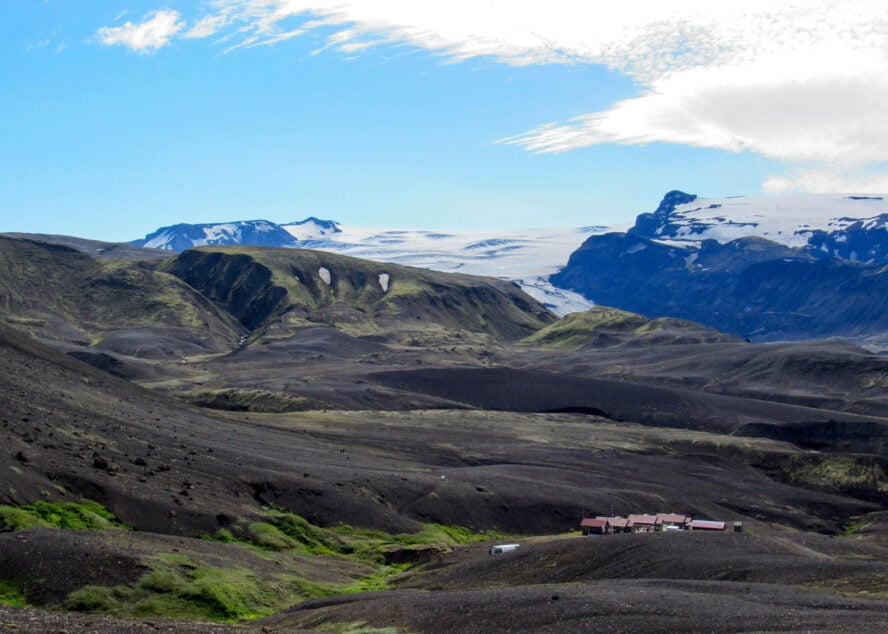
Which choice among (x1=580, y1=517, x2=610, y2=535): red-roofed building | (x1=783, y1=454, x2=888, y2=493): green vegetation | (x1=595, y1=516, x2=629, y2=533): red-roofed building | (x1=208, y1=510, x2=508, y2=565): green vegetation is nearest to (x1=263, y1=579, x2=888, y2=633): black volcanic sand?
(x1=208, y1=510, x2=508, y2=565): green vegetation

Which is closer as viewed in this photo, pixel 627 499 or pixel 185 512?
pixel 185 512

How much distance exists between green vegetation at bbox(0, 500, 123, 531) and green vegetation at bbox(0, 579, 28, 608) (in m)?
7.28

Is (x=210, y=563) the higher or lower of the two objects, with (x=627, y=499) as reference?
higher

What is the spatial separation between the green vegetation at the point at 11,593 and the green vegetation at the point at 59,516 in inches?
287

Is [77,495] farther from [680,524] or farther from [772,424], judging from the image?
[772,424]

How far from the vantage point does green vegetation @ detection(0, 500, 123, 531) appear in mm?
56219

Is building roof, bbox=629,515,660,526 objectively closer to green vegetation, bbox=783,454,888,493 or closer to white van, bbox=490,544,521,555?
white van, bbox=490,544,521,555

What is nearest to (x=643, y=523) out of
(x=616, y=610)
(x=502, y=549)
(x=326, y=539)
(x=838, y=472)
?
(x=502, y=549)

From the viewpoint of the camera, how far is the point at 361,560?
224 feet

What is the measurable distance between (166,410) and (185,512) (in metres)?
35.2

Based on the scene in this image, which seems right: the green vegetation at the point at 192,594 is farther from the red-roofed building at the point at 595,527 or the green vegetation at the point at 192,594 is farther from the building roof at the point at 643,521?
the building roof at the point at 643,521

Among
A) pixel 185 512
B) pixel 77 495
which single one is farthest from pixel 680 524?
pixel 77 495

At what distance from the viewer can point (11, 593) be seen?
47156 mm

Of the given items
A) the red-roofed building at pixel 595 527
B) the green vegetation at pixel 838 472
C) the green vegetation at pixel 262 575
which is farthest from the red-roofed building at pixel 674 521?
the green vegetation at pixel 838 472
